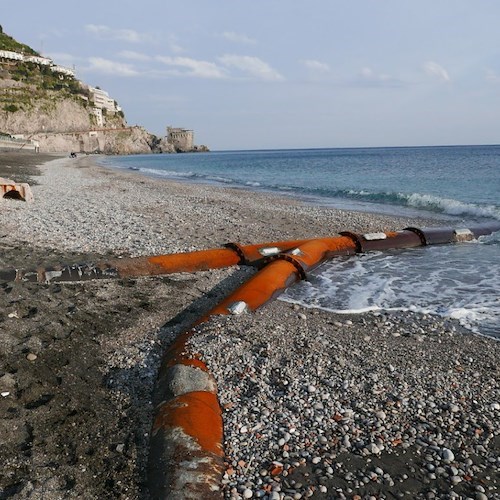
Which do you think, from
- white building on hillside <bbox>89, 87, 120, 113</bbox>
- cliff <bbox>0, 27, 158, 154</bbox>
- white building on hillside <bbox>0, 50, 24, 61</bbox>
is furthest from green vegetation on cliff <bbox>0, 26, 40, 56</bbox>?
white building on hillside <bbox>89, 87, 120, 113</bbox>

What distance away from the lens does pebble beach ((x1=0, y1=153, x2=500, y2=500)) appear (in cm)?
374

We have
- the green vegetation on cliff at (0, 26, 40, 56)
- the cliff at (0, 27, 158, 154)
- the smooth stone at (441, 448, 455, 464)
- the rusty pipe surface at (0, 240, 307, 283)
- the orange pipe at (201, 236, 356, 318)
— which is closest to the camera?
the smooth stone at (441, 448, 455, 464)

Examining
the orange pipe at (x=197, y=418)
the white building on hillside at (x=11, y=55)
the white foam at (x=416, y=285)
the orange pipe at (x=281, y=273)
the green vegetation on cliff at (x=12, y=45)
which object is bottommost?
the orange pipe at (x=197, y=418)

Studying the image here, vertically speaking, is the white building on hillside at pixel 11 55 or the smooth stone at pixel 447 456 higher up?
the white building on hillside at pixel 11 55

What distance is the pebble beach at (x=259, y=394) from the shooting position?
147 inches

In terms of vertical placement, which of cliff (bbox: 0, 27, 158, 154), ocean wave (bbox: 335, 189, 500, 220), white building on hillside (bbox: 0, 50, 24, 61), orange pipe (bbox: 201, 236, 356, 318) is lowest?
orange pipe (bbox: 201, 236, 356, 318)

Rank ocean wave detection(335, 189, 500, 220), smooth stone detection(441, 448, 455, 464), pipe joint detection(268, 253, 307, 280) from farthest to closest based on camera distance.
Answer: ocean wave detection(335, 189, 500, 220) → pipe joint detection(268, 253, 307, 280) → smooth stone detection(441, 448, 455, 464)

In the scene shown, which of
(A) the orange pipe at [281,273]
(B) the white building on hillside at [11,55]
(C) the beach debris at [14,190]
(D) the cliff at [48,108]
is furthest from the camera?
(B) the white building on hillside at [11,55]

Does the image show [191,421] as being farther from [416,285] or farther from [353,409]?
[416,285]

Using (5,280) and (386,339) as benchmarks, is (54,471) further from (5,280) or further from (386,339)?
(5,280)

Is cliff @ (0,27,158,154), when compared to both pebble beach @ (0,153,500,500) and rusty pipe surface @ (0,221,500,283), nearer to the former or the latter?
rusty pipe surface @ (0,221,500,283)

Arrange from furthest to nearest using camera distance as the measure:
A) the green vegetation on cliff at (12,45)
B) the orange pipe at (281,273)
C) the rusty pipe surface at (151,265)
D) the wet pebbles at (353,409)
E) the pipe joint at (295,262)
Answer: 1. the green vegetation on cliff at (12,45)
2. the pipe joint at (295,262)
3. the rusty pipe surface at (151,265)
4. the orange pipe at (281,273)
5. the wet pebbles at (353,409)

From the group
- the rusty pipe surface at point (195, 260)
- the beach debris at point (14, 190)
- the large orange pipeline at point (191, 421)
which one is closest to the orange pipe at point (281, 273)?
the large orange pipeline at point (191, 421)

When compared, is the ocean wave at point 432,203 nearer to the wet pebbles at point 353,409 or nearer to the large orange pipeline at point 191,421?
the large orange pipeline at point 191,421
